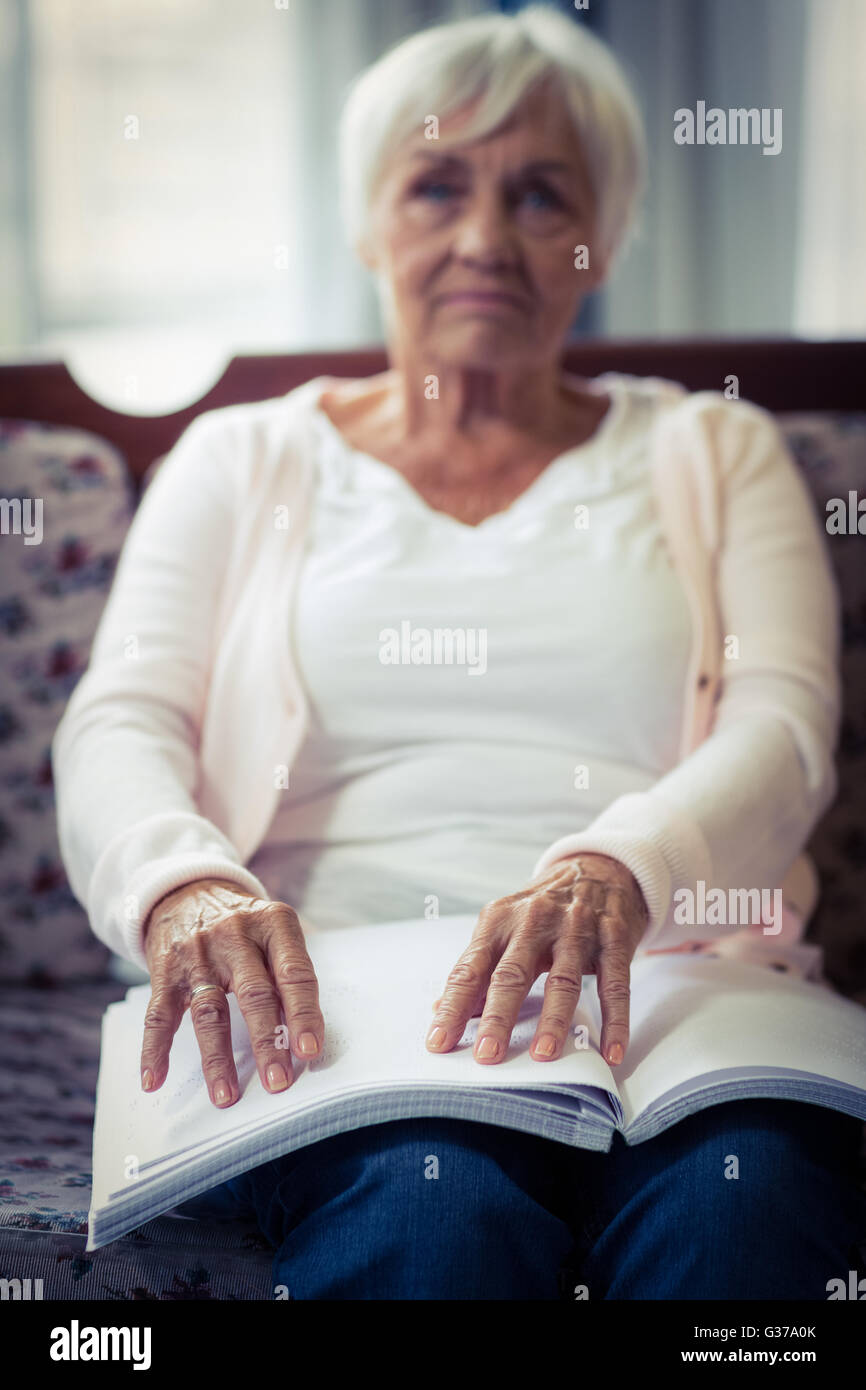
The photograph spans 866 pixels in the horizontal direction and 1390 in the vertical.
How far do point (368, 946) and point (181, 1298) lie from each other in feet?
0.68

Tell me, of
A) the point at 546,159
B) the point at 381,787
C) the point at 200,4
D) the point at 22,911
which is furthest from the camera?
the point at 200,4

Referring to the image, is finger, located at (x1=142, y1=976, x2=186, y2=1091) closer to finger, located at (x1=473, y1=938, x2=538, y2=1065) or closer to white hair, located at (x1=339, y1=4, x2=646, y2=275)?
finger, located at (x1=473, y1=938, x2=538, y2=1065)

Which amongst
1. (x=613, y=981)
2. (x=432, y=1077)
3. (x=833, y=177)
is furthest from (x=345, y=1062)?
(x=833, y=177)

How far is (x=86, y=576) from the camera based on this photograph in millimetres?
1107

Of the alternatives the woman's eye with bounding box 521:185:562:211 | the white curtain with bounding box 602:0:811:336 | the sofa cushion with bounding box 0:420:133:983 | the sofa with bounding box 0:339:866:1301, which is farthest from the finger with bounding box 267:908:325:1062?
the white curtain with bounding box 602:0:811:336

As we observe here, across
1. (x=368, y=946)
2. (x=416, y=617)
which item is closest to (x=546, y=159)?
(x=416, y=617)

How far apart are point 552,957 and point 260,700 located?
1.06ft

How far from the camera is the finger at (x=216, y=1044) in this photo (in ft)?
1.92

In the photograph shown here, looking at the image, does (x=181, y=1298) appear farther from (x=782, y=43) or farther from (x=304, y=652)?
(x=782, y=43)

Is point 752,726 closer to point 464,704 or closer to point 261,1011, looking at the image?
point 464,704

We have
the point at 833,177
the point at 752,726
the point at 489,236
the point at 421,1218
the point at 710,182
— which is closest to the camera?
the point at 421,1218

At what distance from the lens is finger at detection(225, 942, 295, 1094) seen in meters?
0.58

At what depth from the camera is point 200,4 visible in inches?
76.4

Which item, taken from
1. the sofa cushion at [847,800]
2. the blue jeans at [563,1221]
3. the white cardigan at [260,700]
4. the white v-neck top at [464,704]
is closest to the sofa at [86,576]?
the sofa cushion at [847,800]
